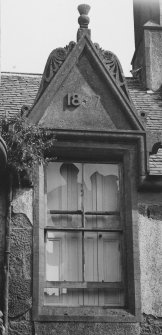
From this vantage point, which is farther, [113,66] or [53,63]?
[113,66]

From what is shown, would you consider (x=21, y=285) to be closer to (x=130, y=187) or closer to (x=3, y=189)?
(x=3, y=189)

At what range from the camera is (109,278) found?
9703 mm

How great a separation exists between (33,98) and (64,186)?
7.40ft

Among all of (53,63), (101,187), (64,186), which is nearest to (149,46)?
(53,63)

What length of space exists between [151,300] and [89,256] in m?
0.95

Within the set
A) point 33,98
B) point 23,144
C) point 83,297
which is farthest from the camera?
point 33,98

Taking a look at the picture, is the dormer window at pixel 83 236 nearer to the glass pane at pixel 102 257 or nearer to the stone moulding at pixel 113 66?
the glass pane at pixel 102 257

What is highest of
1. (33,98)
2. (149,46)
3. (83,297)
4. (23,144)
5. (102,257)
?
(149,46)

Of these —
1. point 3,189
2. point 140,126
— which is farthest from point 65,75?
point 3,189

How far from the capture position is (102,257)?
386 inches

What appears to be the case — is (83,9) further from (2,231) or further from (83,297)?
(83,297)

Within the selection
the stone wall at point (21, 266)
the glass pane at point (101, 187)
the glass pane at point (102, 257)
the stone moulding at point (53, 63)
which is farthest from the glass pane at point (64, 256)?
the stone moulding at point (53, 63)

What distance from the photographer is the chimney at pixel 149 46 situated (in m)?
13.1

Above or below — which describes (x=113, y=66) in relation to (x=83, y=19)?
below
